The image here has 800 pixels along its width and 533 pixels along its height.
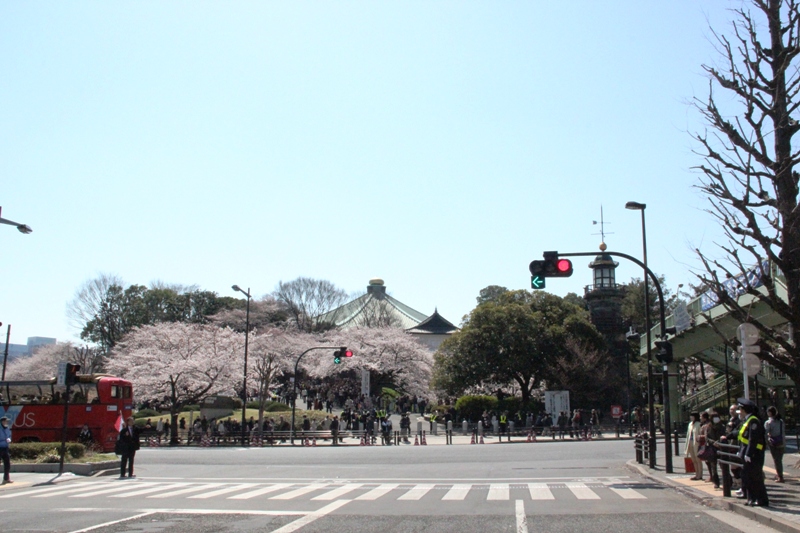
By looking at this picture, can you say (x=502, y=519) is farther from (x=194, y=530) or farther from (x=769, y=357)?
(x=769, y=357)

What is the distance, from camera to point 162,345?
2068 inches

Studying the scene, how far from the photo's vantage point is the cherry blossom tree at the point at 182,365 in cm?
4638

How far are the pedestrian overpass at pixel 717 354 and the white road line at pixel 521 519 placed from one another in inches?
559

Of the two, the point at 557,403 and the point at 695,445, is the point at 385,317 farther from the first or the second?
the point at 695,445

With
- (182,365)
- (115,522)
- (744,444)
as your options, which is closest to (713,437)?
(744,444)

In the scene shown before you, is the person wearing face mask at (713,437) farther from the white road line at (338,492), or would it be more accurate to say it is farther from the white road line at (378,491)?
the white road line at (338,492)

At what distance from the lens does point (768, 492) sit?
39.9 feet

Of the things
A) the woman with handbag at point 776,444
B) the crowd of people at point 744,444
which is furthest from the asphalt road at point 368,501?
the woman with handbag at point 776,444

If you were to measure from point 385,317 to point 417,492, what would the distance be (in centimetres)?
6118

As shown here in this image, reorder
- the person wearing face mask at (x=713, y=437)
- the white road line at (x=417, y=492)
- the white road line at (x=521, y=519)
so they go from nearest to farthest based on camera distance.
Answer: the white road line at (x=521, y=519)
the white road line at (x=417, y=492)
the person wearing face mask at (x=713, y=437)

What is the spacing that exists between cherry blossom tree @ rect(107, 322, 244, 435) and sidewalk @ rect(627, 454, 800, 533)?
32.5m

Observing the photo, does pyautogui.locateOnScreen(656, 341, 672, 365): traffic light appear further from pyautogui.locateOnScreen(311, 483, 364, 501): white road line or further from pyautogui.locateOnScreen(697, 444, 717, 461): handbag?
pyautogui.locateOnScreen(311, 483, 364, 501): white road line

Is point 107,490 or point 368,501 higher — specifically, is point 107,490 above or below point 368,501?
below

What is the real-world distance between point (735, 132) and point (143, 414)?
54.1m
